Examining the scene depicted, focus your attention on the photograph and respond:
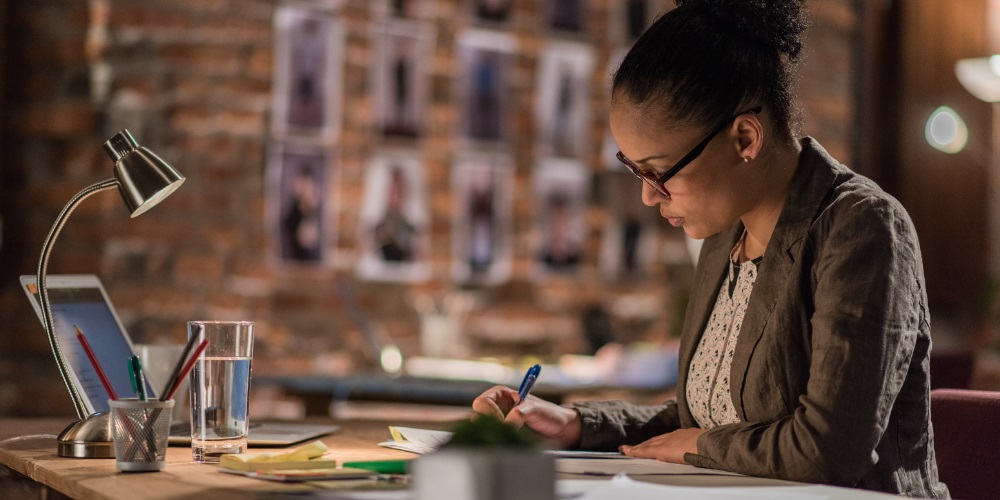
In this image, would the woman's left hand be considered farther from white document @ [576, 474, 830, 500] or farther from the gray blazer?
white document @ [576, 474, 830, 500]

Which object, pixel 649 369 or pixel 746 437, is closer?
pixel 746 437

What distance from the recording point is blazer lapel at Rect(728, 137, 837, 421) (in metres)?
1.41

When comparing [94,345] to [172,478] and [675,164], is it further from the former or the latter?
[675,164]

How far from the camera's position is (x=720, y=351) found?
1580mm

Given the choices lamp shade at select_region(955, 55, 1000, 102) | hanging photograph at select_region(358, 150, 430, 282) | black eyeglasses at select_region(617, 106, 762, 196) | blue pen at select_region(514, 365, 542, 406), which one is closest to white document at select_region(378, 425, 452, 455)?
blue pen at select_region(514, 365, 542, 406)

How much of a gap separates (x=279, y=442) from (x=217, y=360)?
23 cm

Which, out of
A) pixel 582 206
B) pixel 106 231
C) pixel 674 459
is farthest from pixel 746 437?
pixel 582 206

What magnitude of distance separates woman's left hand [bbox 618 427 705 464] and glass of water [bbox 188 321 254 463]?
1.72ft

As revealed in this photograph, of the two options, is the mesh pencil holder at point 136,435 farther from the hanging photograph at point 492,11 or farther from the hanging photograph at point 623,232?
the hanging photograph at point 623,232

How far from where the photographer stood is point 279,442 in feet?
5.07

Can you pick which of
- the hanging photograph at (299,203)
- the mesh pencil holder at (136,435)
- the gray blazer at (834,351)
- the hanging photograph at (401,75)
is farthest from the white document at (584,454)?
the hanging photograph at (401,75)

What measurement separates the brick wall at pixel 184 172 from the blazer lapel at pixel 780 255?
7.57 ft

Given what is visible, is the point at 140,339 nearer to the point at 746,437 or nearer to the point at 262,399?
the point at 262,399

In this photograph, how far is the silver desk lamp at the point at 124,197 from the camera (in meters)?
1.41
